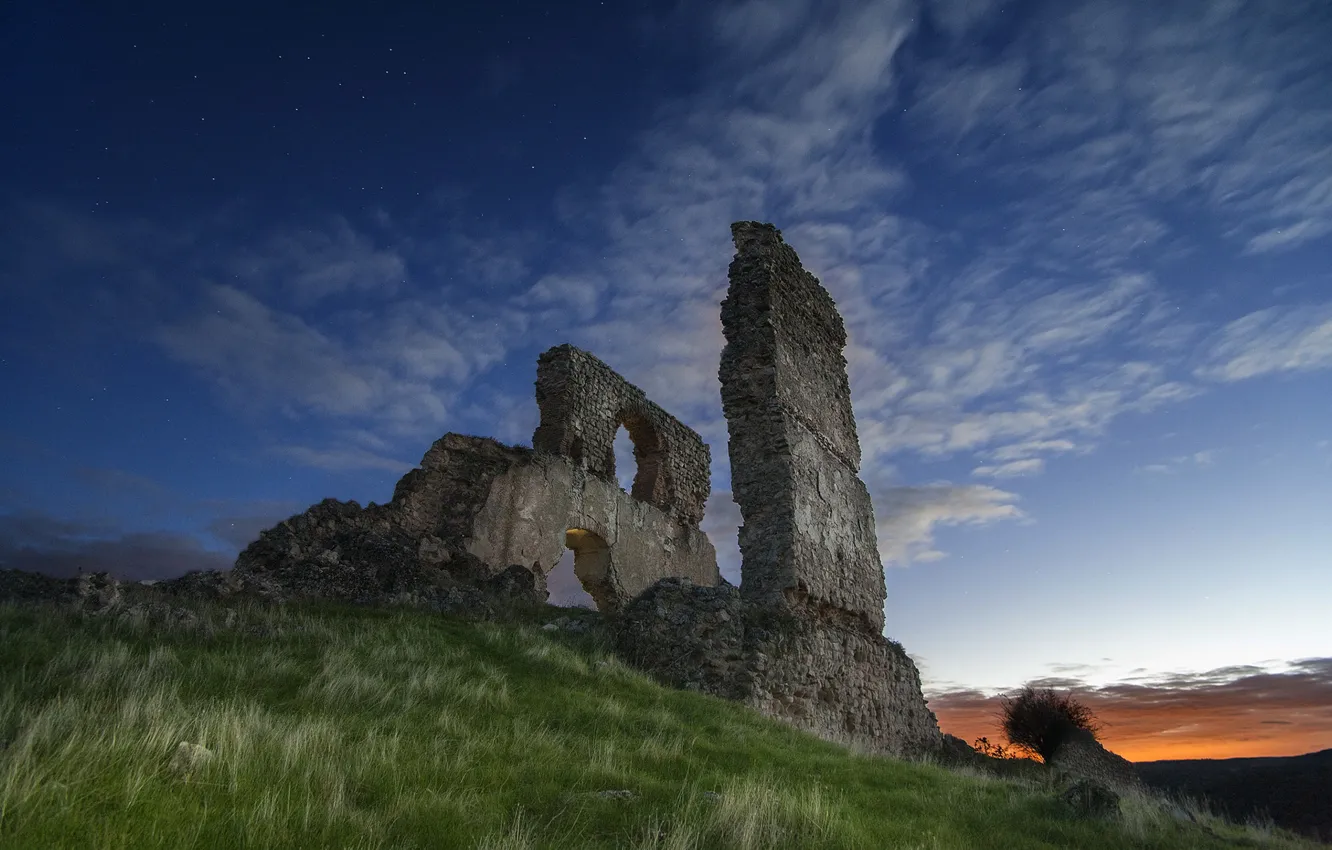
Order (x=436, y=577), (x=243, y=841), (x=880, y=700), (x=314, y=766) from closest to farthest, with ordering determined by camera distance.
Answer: (x=243, y=841)
(x=314, y=766)
(x=436, y=577)
(x=880, y=700)

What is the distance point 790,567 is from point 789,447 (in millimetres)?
1968

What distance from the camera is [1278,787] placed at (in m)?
23.0

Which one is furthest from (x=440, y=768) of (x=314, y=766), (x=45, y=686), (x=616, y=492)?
(x=616, y=492)

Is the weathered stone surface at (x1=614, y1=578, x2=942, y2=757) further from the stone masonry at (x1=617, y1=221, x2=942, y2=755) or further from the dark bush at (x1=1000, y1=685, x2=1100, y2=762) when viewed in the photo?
the dark bush at (x1=1000, y1=685, x2=1100, y2=762)

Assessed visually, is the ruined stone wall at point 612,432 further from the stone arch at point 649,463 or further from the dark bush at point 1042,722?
the dark bush at point 1042,722

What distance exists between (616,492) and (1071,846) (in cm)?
1344

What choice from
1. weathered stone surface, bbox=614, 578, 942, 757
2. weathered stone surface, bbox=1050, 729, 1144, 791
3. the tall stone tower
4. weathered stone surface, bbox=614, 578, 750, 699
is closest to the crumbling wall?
weathered stone surface, bbox=614, 578, 750, 699

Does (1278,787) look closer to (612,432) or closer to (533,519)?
(612,432)

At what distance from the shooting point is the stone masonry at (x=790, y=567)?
31.8 ft

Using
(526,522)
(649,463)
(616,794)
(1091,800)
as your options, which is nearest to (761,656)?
(1091,800)

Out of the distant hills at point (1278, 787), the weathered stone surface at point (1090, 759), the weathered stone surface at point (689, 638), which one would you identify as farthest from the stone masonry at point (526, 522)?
the distant hills at point (1278, 787)

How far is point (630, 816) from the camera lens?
3.78 meters

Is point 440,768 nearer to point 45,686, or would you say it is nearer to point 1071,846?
point 45,686

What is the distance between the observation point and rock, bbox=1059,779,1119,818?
576 centimetres
